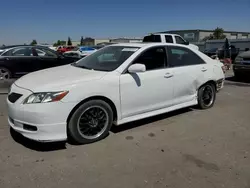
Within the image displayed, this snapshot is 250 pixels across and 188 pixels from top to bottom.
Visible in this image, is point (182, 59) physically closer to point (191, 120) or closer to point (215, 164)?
point (191, 120)

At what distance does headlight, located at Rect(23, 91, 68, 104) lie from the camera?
338 centimetres

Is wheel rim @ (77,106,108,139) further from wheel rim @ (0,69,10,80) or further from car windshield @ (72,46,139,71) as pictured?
wheel rim @ (0,69,10,80)

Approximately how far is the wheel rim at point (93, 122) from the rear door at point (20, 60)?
5900 millimetres

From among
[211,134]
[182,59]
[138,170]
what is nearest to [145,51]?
[182,59]

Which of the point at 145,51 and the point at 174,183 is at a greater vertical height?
the point at 145,51

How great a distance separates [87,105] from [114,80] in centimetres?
59

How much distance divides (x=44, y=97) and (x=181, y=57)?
2900mm

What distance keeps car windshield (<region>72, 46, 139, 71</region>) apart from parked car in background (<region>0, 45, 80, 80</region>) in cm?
452

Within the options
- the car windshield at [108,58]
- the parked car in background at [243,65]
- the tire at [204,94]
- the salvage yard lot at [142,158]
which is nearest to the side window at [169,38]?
the parked car in background at [243,65]

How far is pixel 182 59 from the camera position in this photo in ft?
16.6

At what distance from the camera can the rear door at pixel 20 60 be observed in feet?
28.6

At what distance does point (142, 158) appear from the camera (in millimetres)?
3395

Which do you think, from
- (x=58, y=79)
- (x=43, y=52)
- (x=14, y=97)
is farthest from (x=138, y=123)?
(x=43, y=52)

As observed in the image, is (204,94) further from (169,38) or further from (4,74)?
(169,38)
